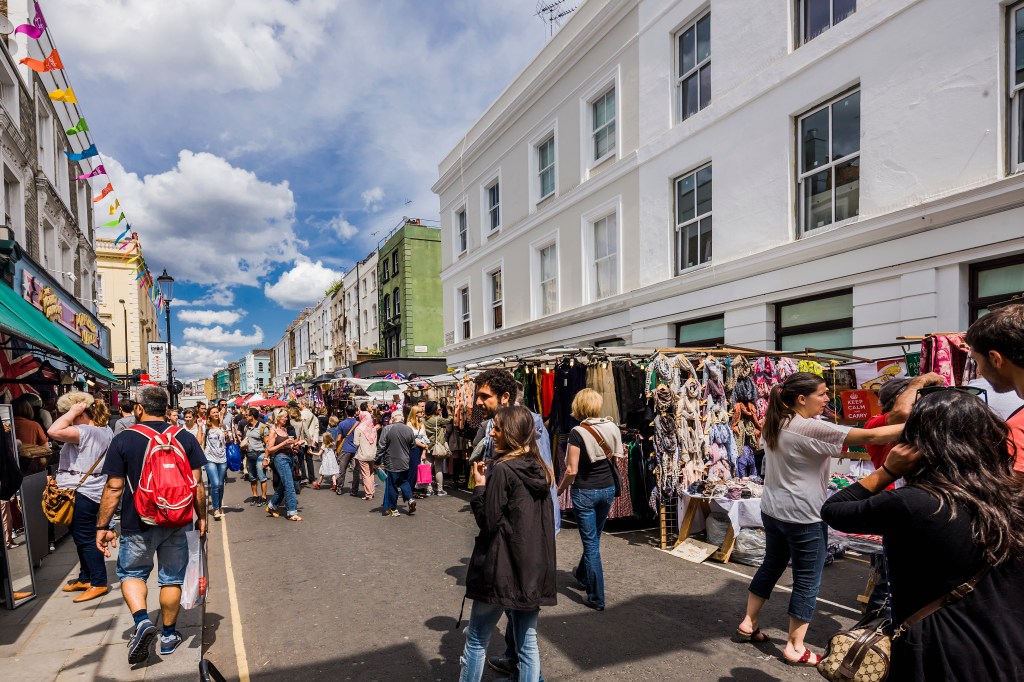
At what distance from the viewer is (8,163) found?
428 inches

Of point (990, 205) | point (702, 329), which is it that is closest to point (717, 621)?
point (990, 205)

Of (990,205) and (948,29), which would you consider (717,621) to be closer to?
(990,205)

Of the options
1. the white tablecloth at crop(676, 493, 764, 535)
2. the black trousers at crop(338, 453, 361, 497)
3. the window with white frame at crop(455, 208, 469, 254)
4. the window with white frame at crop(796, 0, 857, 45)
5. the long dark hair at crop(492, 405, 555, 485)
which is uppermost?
the window with white frame at crop(796, 0, 857, 45)

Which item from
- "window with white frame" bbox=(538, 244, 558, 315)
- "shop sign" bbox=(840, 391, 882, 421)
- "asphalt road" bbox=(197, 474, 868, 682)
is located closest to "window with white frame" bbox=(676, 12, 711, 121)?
"window with white frame" bbox=(538, 244, 558, 315)

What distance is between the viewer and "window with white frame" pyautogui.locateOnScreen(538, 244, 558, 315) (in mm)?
16484

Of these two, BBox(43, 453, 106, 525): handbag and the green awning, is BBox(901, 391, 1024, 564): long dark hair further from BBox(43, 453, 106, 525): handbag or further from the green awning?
the green awning

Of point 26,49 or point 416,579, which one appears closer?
point 416,579

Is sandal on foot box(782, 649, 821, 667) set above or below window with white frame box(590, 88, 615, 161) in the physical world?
below

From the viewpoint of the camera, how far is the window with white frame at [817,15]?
9.07m

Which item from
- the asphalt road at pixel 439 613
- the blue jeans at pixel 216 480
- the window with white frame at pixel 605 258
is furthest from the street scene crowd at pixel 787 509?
the window with white frame at pixel 605 258

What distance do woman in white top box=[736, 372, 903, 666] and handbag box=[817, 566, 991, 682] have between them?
182 centimetres

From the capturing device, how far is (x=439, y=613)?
16.4 feet

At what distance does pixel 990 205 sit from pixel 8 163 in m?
16.3

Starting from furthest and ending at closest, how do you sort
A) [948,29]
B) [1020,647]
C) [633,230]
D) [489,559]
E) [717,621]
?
[633,230], [948,29], [717,621], [489,559], [1020,647]
